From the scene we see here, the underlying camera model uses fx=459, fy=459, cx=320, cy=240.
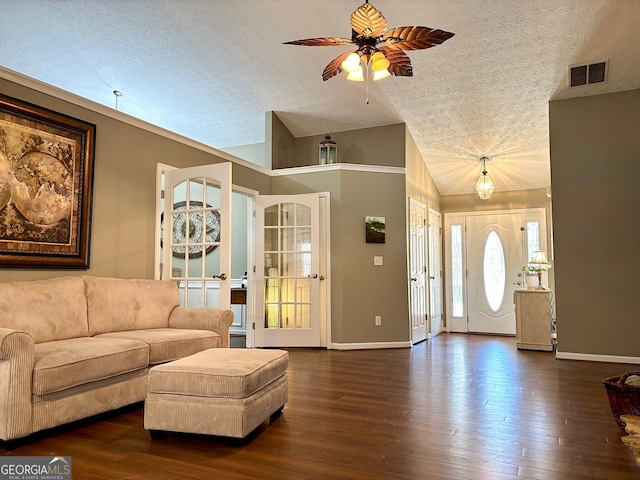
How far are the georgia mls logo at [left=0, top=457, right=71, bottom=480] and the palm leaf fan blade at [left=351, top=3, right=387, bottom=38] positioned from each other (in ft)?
9.51

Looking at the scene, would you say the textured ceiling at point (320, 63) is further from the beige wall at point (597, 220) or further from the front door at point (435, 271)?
the front door at point (435, 271)

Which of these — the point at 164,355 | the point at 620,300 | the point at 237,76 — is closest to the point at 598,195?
the point at 620,300

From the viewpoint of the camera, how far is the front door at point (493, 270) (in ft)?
23.6

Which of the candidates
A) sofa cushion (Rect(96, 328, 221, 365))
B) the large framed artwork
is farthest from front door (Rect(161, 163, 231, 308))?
the large framed artwork

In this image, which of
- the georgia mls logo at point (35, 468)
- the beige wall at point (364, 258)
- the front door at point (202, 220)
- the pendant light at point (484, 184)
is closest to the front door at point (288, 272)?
the beige wall at point (364, 258)

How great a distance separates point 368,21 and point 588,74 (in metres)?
2.90

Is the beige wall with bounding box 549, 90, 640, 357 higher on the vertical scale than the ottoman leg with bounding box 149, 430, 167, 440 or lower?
higher

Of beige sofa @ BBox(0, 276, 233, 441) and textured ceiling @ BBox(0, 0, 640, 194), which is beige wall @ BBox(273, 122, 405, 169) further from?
beige sofa @ BBox(0, 276, 233, 441)

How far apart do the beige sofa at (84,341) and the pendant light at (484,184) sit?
419cm

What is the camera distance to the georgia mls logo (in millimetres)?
1983

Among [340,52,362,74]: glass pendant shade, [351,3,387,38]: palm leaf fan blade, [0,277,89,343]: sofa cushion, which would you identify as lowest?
[0,277,89,343]: sofa cushion

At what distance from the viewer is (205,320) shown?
3.74 meters

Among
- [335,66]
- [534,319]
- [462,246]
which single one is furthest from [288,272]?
[462,246]

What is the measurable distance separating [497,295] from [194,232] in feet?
15.6
